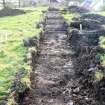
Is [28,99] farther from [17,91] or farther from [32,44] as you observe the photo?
[32,44]

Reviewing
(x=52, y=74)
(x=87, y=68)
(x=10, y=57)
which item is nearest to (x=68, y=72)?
(x=52, y=74)

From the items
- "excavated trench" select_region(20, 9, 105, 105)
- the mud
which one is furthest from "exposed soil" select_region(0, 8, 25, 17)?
the mud

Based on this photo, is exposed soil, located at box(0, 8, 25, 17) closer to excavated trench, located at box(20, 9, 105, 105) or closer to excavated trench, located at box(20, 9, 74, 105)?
excavated trench, located at box(20, 9, 74, 105)

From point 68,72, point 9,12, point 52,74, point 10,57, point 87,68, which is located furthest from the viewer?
point 9,12

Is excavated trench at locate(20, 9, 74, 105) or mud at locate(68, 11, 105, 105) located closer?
mud at locate(68, 11, 105, 105)

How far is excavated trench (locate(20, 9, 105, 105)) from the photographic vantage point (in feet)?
45.7

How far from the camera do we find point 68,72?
60.1ft

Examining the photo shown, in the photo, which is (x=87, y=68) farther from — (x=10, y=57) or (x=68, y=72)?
(x=10, y=57)

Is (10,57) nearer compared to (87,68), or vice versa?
(87,68)

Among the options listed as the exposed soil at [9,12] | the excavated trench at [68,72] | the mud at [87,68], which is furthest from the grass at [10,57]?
the exposed soil at [9,12]

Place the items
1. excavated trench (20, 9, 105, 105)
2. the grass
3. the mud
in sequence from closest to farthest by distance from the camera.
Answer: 1. the grass
2. the mud
3. excavated trench (20, 9, 105, 105)

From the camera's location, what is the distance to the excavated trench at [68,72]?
549 inches

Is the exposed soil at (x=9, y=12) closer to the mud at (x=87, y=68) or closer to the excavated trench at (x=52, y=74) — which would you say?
the excavated trench at (x=52, y=74)

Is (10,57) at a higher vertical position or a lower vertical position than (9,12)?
higher
